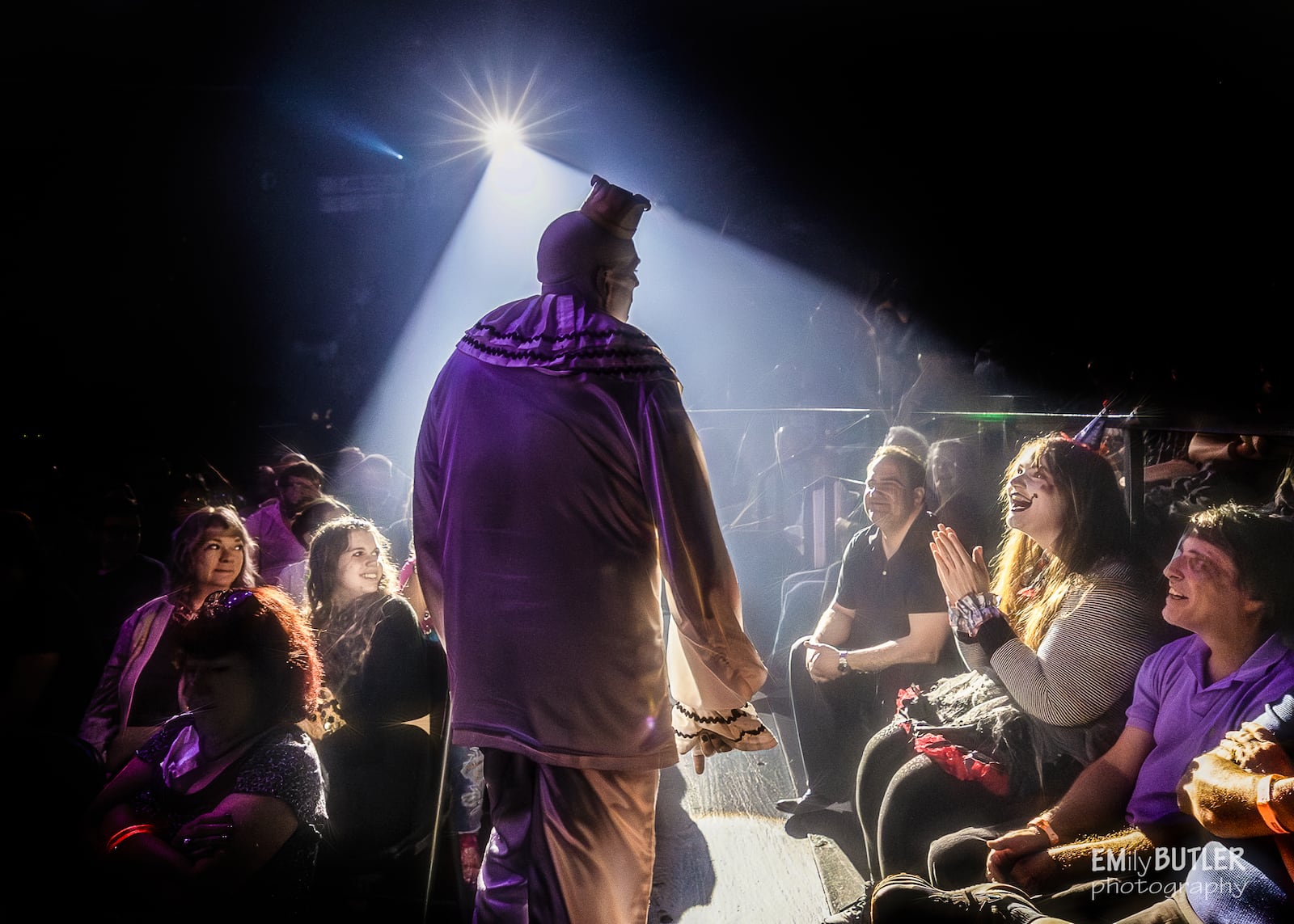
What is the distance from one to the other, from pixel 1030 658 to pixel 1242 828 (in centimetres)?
52

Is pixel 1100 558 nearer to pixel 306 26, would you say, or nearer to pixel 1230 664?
pixel 1230 664

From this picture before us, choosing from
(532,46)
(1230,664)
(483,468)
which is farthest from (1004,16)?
(483,468)

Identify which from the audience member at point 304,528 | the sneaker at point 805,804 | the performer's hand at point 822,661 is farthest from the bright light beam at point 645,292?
the sneaker at point 805,804

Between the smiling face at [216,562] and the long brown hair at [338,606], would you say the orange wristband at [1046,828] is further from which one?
the smiling face at [216,562]

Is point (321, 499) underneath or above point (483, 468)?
underneath

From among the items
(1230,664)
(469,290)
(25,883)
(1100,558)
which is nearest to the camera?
(1230,664)

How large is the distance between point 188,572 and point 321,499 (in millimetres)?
452

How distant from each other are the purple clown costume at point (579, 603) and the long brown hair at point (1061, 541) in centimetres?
72

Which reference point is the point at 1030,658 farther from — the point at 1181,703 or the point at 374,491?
the point at 374,491

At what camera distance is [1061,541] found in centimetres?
193

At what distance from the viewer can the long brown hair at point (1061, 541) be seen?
1.86 metres

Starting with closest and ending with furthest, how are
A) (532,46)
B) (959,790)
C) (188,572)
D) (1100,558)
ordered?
(1100,558) < (959,790) < (188,572) < (532,46)

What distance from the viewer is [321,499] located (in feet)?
8.73

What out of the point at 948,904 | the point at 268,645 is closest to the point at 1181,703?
the point at 948,904
